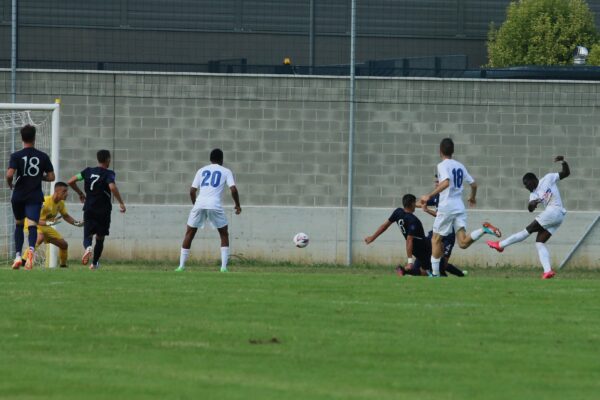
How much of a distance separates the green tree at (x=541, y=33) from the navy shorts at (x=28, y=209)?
2767 centimetres

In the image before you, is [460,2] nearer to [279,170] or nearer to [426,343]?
[279,170]

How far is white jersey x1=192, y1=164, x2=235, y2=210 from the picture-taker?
1981cm

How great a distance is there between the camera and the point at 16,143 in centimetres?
2394

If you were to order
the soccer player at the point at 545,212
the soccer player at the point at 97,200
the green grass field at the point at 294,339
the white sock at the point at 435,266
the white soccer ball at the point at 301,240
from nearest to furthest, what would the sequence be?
the green grass field at the point at 294,339
the white sock at the point at 435,266
the soccer player at the point at 545,212
the soccer player at the point at 97,200
the white soccer ball at the point at 301,240

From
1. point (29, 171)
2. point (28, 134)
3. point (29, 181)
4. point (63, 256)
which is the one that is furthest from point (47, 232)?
point (28, 134)

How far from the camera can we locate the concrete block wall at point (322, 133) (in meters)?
24.7

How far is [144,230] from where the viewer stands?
24.5 meters

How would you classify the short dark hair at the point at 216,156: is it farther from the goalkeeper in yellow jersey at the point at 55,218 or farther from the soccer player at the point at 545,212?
the soccer player at the point at 545,212

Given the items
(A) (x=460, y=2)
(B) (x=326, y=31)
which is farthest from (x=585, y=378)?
(A) (x=460, y=2)

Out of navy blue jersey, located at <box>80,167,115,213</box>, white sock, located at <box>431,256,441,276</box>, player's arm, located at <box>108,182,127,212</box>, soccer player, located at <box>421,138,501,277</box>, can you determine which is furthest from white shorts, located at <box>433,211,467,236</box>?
navy blue jersey, located at <box>80,167,115,213</box>

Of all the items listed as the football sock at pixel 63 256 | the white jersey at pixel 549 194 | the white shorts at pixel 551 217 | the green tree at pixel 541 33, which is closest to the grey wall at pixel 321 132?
the football sock at pixel 63 256

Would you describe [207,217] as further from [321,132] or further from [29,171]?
[321,132]

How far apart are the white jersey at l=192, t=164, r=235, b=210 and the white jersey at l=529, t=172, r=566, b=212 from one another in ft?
14.4

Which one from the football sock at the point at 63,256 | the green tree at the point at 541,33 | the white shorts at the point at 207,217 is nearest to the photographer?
the white shorts at the point at 207,217
